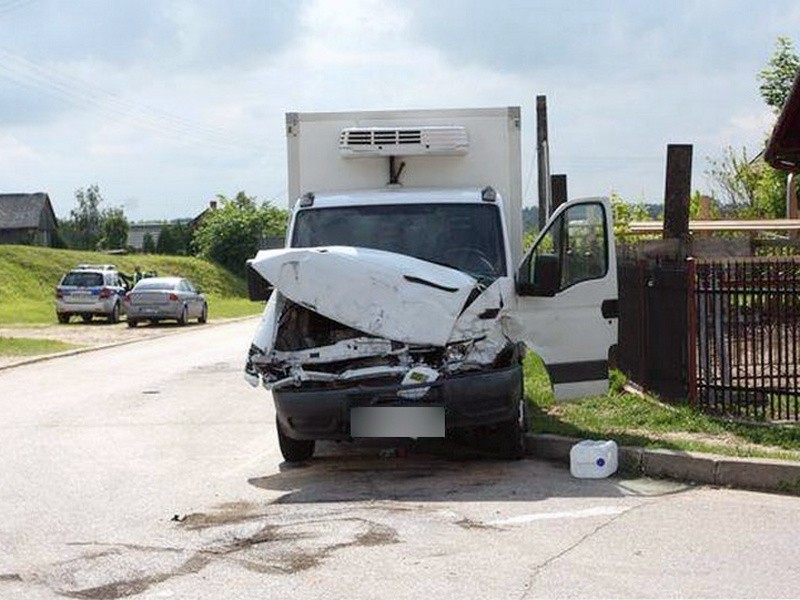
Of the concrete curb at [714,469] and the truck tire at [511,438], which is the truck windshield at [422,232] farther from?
the concrete curb at [714,469]

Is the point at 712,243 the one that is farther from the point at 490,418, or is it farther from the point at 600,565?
the point at 600,565

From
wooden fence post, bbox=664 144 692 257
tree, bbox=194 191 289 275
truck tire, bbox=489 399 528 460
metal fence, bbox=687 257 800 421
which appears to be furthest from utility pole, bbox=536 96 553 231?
tree, bbox=194 191 289 275

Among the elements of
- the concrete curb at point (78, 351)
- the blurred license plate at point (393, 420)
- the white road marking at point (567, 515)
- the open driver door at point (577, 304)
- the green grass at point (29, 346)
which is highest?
the open driver door at point (577, 304)

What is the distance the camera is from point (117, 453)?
34.9 feet

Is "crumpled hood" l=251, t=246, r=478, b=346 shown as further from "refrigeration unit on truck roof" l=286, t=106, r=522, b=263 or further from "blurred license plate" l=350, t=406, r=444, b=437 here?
"refrigeration unit on truck roof" l=286, t=106, r=522, b=263

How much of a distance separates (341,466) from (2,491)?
8.70ft

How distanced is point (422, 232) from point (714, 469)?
3222 mm

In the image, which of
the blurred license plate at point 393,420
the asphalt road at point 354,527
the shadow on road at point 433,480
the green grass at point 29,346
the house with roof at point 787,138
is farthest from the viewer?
the green grass at point 29,346

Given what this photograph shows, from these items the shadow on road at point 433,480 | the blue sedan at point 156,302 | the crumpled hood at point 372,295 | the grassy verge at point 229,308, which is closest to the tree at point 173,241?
the grassy verge at point 229,308

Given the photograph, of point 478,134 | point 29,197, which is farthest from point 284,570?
point 29,197

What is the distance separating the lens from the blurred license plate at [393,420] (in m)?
8.72

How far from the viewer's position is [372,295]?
340 inches

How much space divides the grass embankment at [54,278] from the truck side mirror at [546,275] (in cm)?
2756

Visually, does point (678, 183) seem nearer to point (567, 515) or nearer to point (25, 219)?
point (567, 515)
